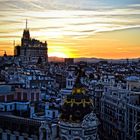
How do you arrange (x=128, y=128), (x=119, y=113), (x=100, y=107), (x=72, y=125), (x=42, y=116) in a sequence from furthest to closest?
1. (x=100, y=107)
2. (x=119, y=113)
3. (x=128, y=128)
4. (x=42, y=116)
5. (x=72, y=125)

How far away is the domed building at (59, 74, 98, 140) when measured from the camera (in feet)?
87.4

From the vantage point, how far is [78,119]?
26.8 meters

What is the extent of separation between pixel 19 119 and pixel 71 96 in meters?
16.8

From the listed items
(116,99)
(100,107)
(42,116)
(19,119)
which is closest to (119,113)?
(116,99)

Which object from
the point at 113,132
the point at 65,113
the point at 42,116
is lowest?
the point at 113,132

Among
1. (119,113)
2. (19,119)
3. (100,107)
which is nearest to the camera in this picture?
(19,119)

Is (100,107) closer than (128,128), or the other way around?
(128,128)

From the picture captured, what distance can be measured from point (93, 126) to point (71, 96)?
8.06ft

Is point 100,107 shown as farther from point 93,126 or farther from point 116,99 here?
point 93,126

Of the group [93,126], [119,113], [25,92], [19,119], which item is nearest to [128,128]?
[119,113]

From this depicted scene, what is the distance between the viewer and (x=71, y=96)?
2736 centimetres

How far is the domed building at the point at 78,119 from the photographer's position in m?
26.6

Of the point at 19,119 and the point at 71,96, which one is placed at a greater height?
the point at 71,96

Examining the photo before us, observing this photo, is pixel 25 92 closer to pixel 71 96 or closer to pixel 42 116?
pixel 42 116
